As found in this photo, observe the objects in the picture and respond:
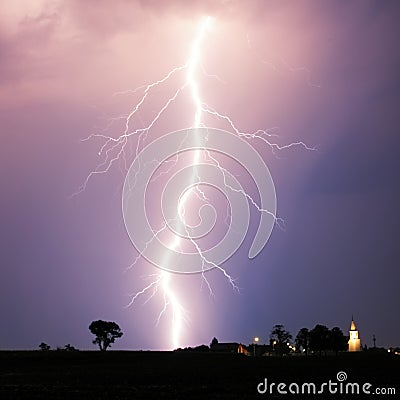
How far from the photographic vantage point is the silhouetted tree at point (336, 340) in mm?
154875

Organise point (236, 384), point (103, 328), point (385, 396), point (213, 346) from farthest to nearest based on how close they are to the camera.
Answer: point (213, 346)
point (103, 328)
point (236, 384)
point (385, 396)

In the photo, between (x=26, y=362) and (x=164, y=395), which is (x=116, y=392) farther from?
(x=26, y=362)

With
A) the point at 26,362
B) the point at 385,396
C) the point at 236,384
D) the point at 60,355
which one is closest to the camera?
the point at 385,396

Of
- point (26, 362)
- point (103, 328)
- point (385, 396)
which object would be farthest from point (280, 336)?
point (385, 396)

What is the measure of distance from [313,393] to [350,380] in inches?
338

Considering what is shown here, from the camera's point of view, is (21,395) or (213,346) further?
(213,346)

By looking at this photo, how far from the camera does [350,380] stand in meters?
37.8
